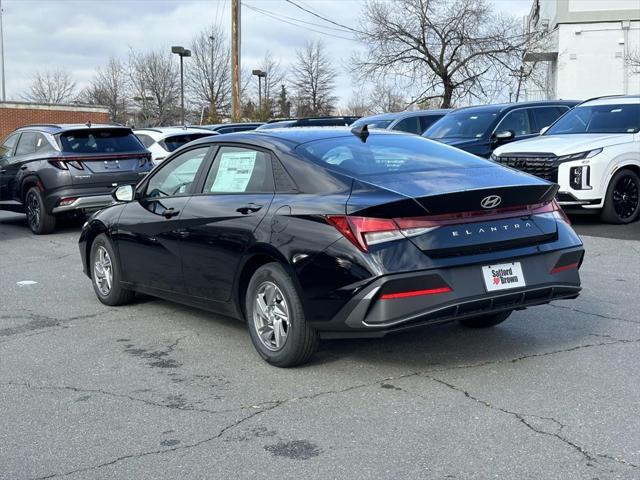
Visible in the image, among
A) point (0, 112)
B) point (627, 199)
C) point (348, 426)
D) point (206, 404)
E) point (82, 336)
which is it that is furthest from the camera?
point (0, 112)

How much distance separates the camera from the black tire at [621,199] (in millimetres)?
11938

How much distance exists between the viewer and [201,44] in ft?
198

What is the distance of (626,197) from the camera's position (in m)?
12.1

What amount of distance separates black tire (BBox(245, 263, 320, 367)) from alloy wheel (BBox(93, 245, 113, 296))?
2.48m

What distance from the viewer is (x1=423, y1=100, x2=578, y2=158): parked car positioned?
47.4 feet

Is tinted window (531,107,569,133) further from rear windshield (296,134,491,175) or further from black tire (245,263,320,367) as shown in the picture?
black tire (245,263,320,367)

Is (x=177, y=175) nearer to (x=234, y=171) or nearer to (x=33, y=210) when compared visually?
(x=234, y=171)

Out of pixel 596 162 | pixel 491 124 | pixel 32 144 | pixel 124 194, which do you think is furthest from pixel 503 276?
pixel 32 144

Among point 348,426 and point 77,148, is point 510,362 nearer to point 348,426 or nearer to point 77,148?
point 348,426

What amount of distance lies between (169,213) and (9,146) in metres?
9.22

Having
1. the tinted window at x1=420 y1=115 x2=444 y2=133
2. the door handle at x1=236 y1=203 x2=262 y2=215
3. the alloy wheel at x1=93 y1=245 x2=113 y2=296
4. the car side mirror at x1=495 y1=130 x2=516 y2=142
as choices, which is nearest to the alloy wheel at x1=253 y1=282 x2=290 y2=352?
the door handle at x1=236 y1=203 x2=262 y2=215

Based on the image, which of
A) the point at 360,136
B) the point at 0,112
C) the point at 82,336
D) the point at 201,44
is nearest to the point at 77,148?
the point at 82,336

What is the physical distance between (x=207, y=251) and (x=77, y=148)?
7.96 m

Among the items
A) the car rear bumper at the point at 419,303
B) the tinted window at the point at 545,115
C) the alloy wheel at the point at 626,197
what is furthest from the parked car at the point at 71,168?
the car rear bumper at the point at 419,303
